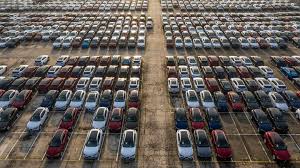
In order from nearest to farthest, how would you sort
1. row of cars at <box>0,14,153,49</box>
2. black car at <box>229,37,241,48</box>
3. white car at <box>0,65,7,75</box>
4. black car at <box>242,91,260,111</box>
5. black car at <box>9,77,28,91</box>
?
black car at <box>242,91,260,111</box> → black car at <box>9,77,28,91</box> → white car at <box>0,65,7,75</box> → black car at <box>229,37,241,48</box> → row of cars at <box>0,14,153,49</box>

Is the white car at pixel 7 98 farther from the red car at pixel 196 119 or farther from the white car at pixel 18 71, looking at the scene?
the red car at pixel 196 119

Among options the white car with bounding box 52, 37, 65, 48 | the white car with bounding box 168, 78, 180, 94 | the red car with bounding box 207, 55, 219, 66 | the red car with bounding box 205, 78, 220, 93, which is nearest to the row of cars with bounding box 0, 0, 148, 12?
the white car with bounding box 52, 37, 65, 48

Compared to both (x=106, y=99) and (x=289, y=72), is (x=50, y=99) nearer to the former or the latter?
(x=106, y=99)

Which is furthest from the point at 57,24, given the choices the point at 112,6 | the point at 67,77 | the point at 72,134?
the point at 72,134

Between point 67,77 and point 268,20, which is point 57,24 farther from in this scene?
point 268,20

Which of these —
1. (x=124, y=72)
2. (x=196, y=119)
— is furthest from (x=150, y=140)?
(x=124, y=72)

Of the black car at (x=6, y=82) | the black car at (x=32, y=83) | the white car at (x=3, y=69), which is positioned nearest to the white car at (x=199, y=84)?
the black car at (x=32, y=83)

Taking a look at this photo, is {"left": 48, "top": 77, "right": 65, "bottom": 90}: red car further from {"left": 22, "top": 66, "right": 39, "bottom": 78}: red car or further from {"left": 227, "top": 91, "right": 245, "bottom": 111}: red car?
{"left": 227, "top": 91, "right": 245, "bottom": 111}: red car
